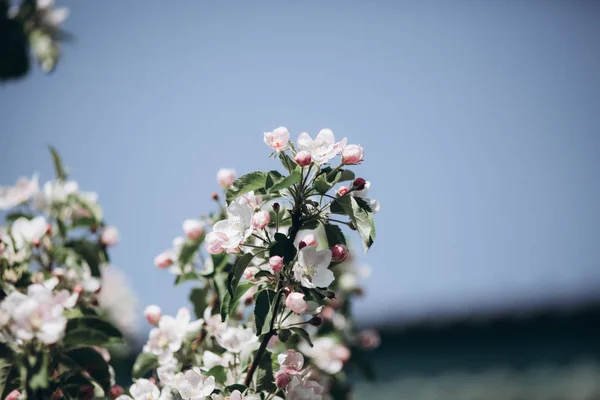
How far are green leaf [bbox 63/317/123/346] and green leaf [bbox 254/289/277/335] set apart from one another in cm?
43

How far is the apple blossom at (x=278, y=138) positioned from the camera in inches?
57.2

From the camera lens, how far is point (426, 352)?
22.4 feet

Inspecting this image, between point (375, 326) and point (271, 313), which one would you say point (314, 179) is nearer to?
point (271, 313)

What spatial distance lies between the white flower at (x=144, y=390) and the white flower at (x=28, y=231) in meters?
0.61

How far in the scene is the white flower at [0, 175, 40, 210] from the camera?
6.50ft

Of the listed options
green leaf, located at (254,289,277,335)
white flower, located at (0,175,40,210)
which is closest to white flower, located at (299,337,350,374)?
green leaf, located at (254,289,277,335)

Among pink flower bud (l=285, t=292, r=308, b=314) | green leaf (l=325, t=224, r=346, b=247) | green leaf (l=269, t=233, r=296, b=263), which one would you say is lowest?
pink flower bud (l=285, t=292, r=308, b=314)

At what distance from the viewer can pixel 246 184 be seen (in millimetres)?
1423

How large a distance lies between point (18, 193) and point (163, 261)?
0.63 meters

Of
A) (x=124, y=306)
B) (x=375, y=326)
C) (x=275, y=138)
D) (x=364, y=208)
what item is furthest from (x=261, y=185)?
(x=375, y=326)

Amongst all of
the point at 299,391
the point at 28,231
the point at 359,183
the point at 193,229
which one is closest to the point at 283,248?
the point at 359,183

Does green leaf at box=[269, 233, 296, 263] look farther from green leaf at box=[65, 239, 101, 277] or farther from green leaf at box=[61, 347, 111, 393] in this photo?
green leaf at box=[65, 239, 101, 277]

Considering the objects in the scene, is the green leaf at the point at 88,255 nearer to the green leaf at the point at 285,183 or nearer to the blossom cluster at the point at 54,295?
the blossom cluster at the point at 54,295

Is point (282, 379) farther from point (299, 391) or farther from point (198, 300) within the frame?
point (198, 300)
